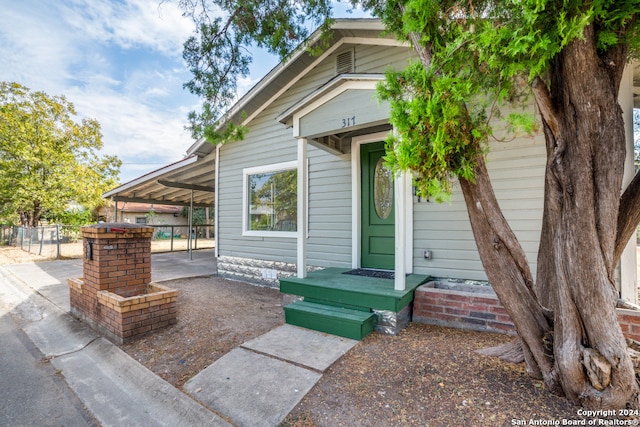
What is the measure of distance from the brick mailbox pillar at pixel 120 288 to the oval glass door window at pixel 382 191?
315cm

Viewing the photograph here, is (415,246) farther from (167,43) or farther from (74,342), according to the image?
(167,43)

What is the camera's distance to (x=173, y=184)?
27.7ft

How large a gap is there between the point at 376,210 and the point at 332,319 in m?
2.10

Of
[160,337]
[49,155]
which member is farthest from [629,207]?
[49,155]

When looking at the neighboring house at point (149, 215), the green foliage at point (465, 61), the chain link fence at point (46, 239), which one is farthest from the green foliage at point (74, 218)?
the green foliage at point (465, 61)

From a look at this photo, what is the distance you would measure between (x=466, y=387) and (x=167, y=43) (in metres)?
6.53

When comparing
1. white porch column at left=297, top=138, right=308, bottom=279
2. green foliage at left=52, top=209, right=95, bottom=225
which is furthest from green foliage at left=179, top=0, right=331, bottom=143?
green foliage at left=52, top=209, right=95, bottom=225

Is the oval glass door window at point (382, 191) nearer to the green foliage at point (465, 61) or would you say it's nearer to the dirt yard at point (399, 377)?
the dirt yard at point (399, 377)

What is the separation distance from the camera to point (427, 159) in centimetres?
188

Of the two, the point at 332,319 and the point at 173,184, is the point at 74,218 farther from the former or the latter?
the point at 332,319

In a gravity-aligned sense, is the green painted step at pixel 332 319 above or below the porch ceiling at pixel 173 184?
below

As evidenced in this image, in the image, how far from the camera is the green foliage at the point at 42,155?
40.1ft

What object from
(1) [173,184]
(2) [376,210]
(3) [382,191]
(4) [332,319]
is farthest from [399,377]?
(1) [173,184]

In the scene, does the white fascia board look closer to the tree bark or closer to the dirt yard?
the dirt yard
